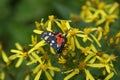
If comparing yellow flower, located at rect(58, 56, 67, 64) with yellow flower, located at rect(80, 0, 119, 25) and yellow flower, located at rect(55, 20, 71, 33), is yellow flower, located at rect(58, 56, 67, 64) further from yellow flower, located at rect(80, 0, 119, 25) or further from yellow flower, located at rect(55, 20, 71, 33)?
yellow flower, located at rect(80, 0, 119, 25)

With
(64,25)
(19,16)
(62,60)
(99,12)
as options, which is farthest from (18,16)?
(62,60)

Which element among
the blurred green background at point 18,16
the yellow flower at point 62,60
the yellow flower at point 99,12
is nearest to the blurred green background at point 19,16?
the blurred green background at point 18,16

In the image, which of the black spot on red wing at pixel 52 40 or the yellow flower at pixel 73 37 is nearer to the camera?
the black spot on red wing at pixel 52 40

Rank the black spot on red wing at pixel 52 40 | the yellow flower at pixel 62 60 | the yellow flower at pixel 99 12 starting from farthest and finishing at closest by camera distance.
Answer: the yellow flower at pixel 99 12
the yellow flower at pixel 62 60
the black spot on red wing at pixel 52 40

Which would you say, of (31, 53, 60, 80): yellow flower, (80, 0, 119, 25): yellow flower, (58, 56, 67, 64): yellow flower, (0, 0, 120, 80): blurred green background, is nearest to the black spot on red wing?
(58, 56, 67, 64): yellow flower

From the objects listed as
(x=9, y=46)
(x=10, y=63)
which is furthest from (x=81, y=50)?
(x=9, y=46)

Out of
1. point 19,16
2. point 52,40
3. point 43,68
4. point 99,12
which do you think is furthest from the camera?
point 19,16

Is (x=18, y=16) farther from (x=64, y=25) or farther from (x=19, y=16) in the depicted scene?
(x=64, y=25)

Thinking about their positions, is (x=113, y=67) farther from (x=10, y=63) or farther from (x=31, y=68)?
(x=10, y=63)

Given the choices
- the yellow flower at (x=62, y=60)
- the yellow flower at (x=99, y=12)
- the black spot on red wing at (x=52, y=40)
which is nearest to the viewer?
the black spot on red wing at (x=52, y=40)

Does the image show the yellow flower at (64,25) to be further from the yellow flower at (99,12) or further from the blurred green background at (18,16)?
the blurred green background at (18,16)

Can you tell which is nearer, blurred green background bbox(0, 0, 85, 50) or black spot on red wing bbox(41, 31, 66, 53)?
black spot on red wing bbox(41, 31, 66, 53)
